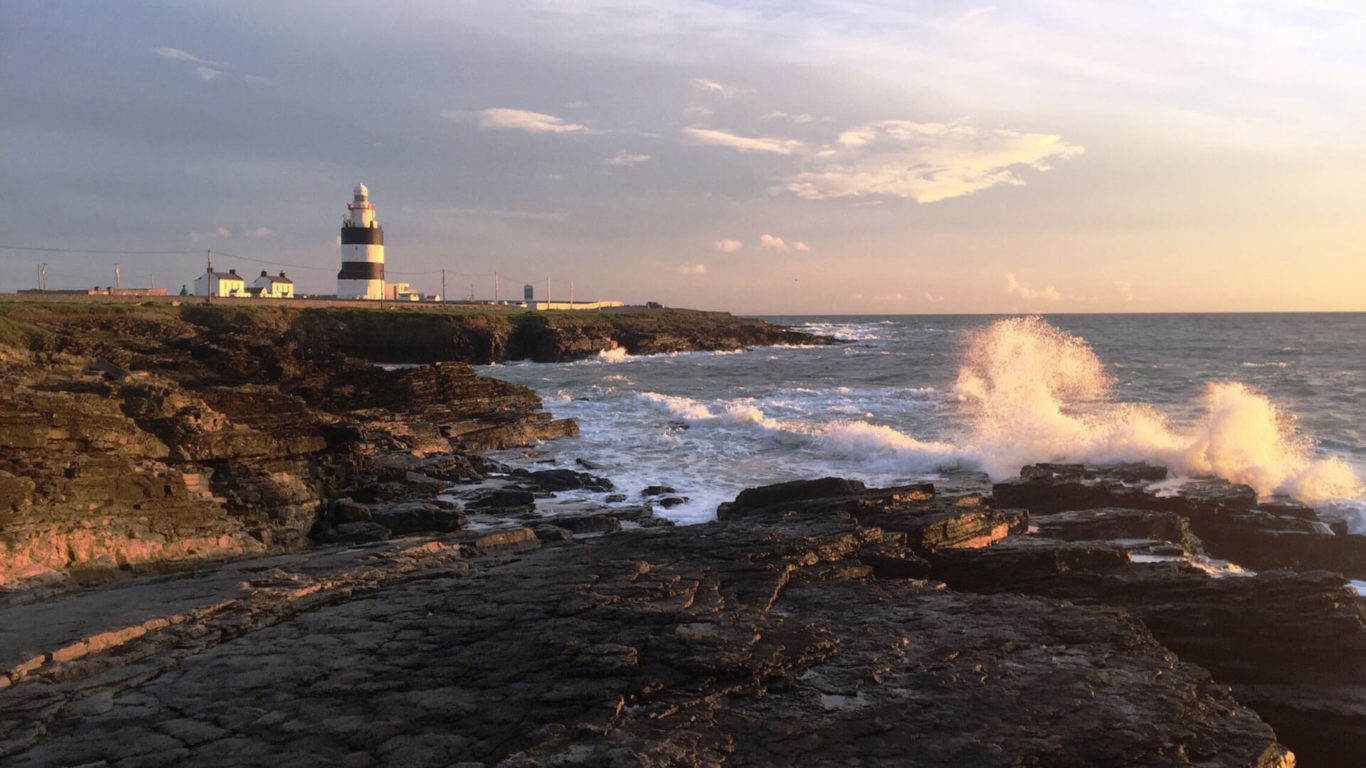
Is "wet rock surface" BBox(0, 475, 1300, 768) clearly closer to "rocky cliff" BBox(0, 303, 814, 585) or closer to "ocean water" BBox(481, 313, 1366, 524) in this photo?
"rocky cliff" BBox(0, 303, 814, 585)

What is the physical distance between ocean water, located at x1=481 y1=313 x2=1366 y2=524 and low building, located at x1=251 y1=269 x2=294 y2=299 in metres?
29.3

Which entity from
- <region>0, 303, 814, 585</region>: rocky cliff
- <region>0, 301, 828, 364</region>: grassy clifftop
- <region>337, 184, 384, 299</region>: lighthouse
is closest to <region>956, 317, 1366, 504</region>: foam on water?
<region>0, 303, 814, 585</region>: rocky cliff

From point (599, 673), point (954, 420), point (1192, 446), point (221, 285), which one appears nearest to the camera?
point (599, 673)

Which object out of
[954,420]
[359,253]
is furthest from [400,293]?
[954,420]

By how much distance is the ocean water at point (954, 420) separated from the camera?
54.9 ft

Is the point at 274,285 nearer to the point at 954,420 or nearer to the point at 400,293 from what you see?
the point at 400,293

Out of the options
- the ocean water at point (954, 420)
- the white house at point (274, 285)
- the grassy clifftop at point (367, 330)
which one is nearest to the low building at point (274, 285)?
the white house at point (274, 285)

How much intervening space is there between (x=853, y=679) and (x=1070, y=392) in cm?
3162

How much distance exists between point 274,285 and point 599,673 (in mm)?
70278

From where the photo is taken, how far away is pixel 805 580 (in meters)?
8.02

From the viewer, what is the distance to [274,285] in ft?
220

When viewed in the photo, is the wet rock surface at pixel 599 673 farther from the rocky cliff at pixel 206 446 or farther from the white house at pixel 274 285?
the white house at pixel 274 285

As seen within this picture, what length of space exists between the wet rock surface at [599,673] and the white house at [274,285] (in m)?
65.8

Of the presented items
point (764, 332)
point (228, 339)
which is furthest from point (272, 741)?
point (764, 332)
